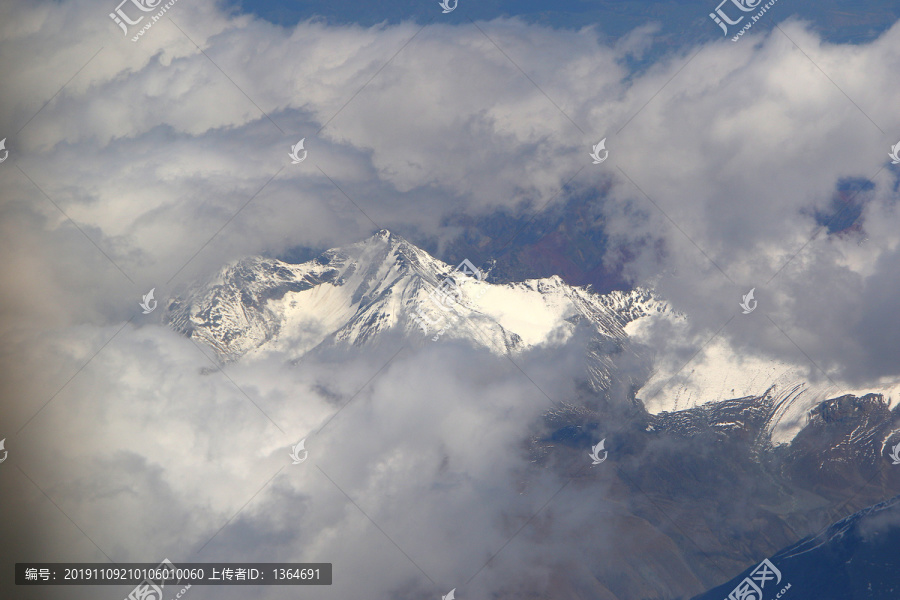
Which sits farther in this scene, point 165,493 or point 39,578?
point 165,493

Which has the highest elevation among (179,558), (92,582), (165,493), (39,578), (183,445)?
(183,445)

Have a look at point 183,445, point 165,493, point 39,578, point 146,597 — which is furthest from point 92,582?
point 183,445

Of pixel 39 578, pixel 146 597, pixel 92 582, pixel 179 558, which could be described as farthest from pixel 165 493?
pixel 39 578

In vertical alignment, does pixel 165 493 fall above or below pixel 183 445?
below

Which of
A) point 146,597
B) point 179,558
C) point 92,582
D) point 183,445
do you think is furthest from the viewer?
point 183,445

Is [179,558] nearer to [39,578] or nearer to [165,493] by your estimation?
[165,493]

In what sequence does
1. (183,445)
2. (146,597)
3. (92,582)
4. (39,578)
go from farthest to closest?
(183,445)
(146,597)
(92,582)
(39,578)

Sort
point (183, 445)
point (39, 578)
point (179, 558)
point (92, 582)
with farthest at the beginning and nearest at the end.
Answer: point (183, 445), point (179, 558), point (92, 582), point (39, 578)

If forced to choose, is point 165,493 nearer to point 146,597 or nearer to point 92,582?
point 146,597

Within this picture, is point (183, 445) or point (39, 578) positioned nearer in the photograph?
point (39, 578)
